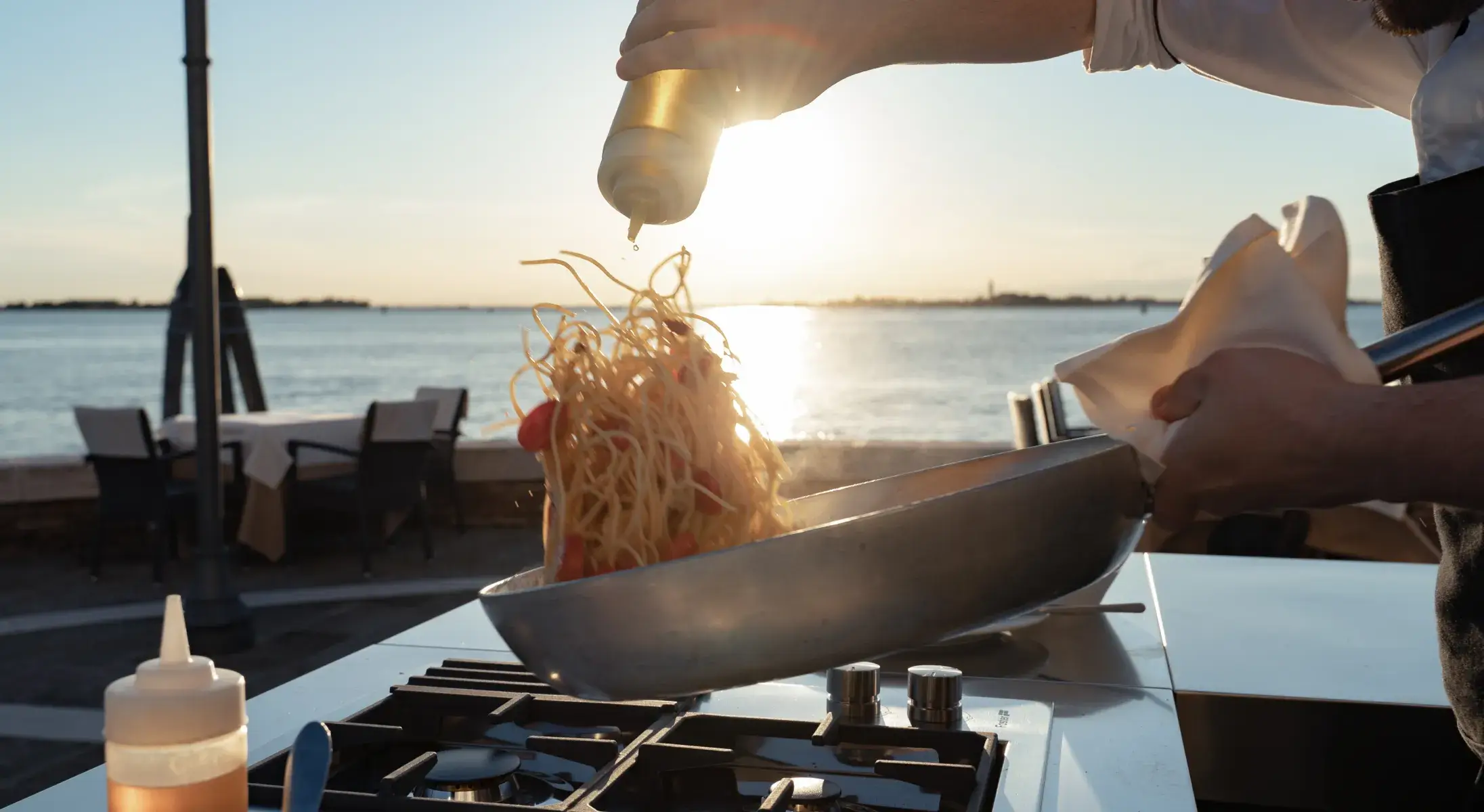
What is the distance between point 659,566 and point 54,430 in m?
45.0

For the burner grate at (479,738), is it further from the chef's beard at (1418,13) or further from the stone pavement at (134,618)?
the stone pavement at (134,618)

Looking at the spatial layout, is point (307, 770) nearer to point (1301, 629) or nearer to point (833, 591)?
point (833, 591)

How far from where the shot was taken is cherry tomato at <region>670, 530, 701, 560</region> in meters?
1.11

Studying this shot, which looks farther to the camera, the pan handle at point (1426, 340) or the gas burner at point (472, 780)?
the gas burner at point (472, 780)

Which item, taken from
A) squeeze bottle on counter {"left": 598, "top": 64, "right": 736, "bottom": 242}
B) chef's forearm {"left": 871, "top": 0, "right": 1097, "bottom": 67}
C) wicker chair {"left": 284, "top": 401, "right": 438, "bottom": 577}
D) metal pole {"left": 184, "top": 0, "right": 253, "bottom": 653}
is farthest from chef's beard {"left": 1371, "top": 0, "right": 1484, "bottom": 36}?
wicker chair {"left": 284, "top": 401, "right": 438, "bottom": 577}

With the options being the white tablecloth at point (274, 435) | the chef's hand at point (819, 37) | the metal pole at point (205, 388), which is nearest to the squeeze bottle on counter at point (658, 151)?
the chef's hand at point (819, 37)

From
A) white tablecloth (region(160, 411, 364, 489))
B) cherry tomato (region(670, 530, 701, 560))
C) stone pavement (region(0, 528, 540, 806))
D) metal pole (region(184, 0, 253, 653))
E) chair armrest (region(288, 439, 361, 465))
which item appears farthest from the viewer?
white tablecloth (region(160, 411, 364, 489))

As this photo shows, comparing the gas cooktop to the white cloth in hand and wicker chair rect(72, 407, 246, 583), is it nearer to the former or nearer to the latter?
the white cloth in hand

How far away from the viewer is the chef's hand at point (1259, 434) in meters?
0.88

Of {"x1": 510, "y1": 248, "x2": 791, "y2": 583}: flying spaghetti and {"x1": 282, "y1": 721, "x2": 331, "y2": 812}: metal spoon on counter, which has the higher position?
{"x1": 510, "y1": 248, "x2": 791, "y2": 583}: flying spaghetti

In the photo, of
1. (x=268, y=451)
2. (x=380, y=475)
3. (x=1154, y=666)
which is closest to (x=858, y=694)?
(x=1154, y=666)

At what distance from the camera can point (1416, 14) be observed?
103cm

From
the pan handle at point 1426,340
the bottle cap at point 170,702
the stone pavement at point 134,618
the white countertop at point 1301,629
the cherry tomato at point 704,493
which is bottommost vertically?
the stone pavement at point 134,618

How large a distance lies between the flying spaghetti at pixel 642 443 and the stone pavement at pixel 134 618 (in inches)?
104
